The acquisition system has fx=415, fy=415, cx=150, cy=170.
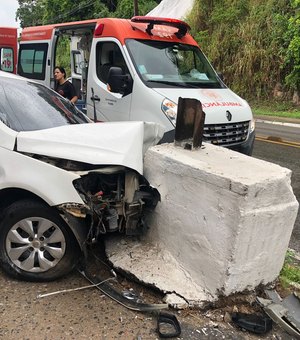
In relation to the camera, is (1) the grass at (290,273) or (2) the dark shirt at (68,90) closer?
Result: (1) the grass at (290,273)

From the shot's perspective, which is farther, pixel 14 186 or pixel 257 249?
pixel 14 186

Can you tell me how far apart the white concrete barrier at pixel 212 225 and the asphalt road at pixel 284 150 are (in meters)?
1.51

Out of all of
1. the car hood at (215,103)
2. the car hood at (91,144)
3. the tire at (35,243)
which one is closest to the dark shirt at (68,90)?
the car hood at (215,103)

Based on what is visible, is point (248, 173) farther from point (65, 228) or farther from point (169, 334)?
point (65, 228)

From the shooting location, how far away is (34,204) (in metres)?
3.32

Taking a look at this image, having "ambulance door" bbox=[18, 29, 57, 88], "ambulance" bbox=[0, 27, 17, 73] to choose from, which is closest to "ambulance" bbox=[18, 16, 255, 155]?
"ambulance door" bbox=[18, 29, 57, 88]

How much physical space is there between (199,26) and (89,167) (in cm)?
2342

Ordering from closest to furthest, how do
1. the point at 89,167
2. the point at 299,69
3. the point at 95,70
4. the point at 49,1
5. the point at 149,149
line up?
the point at 89,167 → the point at 149,149 → the point at 95,70 → the point at 299,69 → the point at 49,1

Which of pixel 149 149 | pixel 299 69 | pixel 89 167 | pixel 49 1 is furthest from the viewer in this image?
pixel 49 1

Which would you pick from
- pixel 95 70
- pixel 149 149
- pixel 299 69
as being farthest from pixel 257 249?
pixel 299 69

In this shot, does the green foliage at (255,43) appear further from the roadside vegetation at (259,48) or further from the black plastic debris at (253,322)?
the black plastic debris at (253,322)

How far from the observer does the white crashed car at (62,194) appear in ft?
10.5

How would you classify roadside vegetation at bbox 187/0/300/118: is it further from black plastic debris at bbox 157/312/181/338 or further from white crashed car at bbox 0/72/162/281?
black plastic debris at bbox 157/312/181/338

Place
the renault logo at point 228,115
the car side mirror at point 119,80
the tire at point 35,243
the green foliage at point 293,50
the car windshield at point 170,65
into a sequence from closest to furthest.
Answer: the tire at point 35,243
the renault logo at point 228,115
the car side mirror at point 119,80
the car windshield at point 170,65
the green foliage at point 293,50
